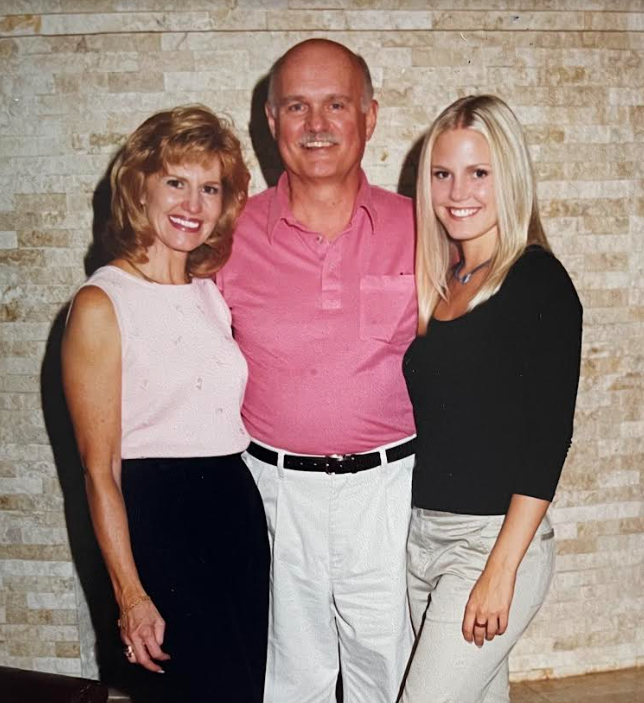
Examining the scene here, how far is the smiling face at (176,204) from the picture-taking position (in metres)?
1.97

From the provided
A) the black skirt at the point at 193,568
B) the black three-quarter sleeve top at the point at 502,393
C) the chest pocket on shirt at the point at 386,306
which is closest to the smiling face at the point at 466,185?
the black three-quarter sleeve top at the point at 502,393

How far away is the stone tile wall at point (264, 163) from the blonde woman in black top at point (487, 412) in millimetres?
802

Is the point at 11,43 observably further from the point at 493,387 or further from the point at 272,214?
the point at 493,387

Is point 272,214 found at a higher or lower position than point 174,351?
higher

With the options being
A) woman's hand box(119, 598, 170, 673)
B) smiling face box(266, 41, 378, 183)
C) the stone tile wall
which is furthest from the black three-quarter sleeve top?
the stone tile wall

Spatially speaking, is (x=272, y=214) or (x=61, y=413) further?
(x=61, y=413)

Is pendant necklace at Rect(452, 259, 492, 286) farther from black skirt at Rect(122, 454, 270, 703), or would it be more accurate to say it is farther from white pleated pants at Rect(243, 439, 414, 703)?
black skirt at Rect(122, 454, 270, 703)

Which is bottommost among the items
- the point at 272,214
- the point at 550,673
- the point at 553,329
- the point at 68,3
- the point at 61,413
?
the point at 550,673

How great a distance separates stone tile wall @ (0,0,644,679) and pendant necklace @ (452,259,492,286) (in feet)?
2.24

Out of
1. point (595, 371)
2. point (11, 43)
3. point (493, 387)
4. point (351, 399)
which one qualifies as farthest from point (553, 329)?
point (11, 43)

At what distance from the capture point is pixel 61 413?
2.67 m

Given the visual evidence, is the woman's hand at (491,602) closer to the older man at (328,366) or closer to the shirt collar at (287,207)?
the older man at (328,366)

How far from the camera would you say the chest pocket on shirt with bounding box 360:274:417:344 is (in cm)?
208

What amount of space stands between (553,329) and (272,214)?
84 cm
